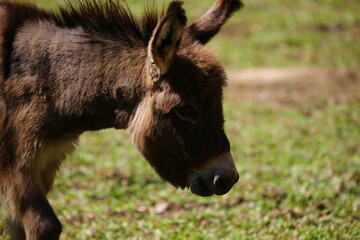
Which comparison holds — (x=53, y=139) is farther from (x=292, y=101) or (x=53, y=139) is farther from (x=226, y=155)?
(x=292, y=101)

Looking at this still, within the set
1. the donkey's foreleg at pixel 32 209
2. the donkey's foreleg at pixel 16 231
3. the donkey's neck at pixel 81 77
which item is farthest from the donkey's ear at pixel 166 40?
the donkey's foreleg at pixel 16 231

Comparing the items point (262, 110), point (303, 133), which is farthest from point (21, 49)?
point (262, 110)

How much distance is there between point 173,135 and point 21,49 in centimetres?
127

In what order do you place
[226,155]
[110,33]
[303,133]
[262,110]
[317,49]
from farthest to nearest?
[317,49], [262,110], [303,133], [110,33], [226,155]

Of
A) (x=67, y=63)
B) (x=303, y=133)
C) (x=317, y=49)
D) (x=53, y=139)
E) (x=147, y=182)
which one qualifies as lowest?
(x=317, y=49)

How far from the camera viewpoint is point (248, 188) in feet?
24.3

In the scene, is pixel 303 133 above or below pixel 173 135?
below

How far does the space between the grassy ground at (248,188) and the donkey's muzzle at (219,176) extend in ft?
5.05

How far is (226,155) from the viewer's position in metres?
4.28

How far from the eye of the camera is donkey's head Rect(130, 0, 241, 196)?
13.9 ft

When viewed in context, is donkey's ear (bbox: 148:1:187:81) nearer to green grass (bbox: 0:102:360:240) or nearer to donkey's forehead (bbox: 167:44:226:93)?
donkey's forehead (bbox: 167:44:226:93)

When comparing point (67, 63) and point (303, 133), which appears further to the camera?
point (303, 133)

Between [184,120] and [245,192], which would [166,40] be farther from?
[245,192]

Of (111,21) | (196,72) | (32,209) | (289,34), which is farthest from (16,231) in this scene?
(289,34)
